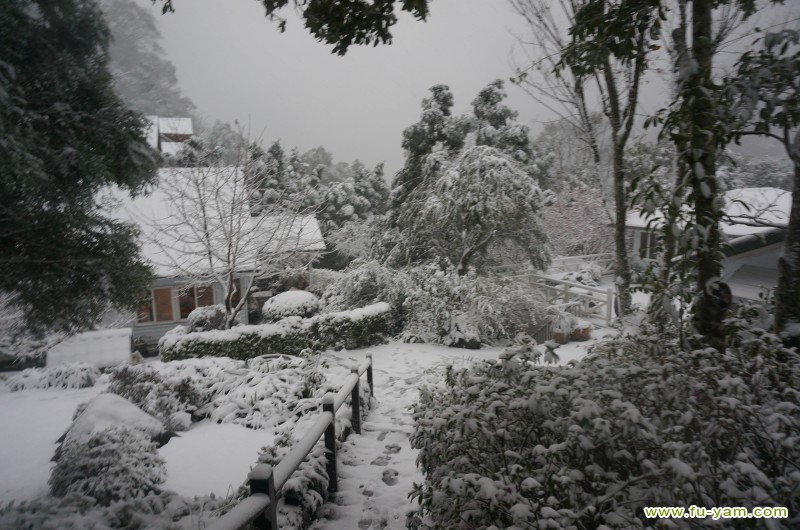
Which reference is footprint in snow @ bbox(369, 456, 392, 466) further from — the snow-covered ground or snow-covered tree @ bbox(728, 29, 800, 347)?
snow-covered tree @ bbox(728, 29, 800, 347)

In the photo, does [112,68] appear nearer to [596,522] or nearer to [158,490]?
[158,490]

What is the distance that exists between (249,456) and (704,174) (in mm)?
5247

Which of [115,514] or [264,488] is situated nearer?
[264,488]

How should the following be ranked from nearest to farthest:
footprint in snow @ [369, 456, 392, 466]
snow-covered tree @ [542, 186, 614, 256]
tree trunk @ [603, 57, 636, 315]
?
footprint in snow @ [369, 456, 392, 466] < tree trunk @ [603, 57, 636, 315] < snow-covered tree @ [542, 186, 614, 256]

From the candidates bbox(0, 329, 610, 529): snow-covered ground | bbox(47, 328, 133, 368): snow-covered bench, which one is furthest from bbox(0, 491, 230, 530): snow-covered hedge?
bbox(47, 328, 133, 368): snow-covered bench

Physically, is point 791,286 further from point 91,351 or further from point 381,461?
point 91,351

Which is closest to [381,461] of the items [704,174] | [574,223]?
[704,174]

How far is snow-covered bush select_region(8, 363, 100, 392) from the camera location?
9.73 meters

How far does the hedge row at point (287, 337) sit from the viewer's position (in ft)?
30.0

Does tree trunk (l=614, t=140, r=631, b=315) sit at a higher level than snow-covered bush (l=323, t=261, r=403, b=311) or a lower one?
higher

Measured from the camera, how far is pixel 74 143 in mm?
3625

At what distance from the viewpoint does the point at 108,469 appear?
3857 millimetres

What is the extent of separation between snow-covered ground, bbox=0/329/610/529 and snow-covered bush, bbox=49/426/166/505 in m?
0.31

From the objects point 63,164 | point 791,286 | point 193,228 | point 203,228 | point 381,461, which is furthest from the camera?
point 203,228
